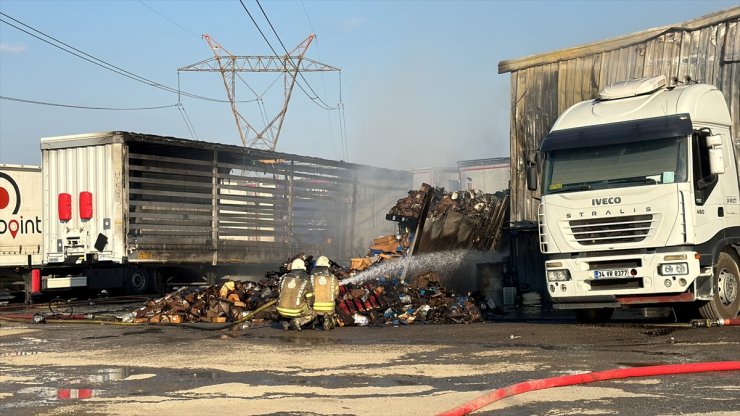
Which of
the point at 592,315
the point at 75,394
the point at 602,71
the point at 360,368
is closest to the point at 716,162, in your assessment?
the point at 592,315

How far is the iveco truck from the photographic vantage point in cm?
1216

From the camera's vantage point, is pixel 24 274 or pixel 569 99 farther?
pixel 24 274

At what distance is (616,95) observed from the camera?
13.5 meters

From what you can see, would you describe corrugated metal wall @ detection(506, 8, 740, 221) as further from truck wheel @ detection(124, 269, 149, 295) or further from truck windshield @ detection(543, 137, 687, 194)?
truck wheel @ detection(124, 269, 149, 295)

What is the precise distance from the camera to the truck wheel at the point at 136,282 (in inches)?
818

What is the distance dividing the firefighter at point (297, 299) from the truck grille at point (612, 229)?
4.11 m

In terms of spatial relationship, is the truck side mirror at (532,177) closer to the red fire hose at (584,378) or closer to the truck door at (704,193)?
the truck door at (704,193)

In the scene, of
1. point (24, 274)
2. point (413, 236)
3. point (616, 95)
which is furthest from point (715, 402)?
point (24, 274)

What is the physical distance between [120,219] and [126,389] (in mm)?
11909

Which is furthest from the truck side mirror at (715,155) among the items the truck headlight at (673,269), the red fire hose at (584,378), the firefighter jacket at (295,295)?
the firefighter jacket at (295,295)

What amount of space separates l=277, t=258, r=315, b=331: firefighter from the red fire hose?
670cm

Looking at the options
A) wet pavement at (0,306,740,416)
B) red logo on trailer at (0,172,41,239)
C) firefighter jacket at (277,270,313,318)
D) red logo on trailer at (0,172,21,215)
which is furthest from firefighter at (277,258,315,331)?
red logo on trailer at (0,172,21,215)

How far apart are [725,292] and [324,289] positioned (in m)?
5.73

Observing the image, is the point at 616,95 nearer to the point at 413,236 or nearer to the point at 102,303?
the point at 413,236
